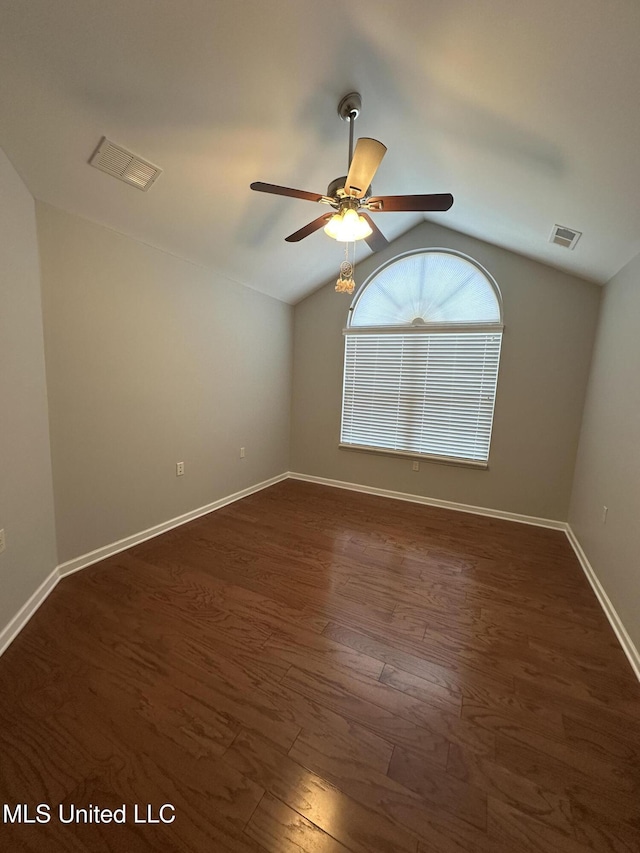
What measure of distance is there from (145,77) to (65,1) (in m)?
0.32

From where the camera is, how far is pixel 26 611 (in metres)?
1.75

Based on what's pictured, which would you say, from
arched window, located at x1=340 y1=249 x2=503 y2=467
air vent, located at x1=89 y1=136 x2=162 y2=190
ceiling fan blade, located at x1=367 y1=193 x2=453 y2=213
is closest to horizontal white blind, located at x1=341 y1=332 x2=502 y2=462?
arched window, located at x1=340 y1=249 x2=503 y2=467

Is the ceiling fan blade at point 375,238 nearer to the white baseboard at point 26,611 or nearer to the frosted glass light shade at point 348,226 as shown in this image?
the frosted glass light shade at point 348,226

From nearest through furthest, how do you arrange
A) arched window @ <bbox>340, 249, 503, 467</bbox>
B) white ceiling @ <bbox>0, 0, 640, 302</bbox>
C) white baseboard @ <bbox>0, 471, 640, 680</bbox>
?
white ceiling @ <bbox>0, 0, 640, 302</bbox> < white baseboard @ <bbox>0, 471, 640, 680</bbox> < arched window @ <bbox>340, 249, 503, 467</bbox>

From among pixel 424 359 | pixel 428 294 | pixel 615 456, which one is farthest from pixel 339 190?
pixel 615 456

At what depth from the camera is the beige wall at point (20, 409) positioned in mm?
1599

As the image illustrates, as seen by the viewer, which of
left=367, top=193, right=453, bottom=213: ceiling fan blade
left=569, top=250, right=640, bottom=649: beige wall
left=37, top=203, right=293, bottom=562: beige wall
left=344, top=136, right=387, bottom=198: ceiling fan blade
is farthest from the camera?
left=37, top=203, right=293, bottom=562: beige wall

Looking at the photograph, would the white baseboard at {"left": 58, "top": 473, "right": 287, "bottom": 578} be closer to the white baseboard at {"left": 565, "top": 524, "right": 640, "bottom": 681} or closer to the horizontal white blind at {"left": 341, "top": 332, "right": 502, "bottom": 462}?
the horizontal white blind at {"left": 341, "top": 332, "right": 502, "bottom": 462}

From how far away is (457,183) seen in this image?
2299 mm

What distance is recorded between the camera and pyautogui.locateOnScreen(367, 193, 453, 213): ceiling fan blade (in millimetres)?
1545

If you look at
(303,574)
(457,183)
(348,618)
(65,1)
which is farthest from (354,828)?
(457,183)

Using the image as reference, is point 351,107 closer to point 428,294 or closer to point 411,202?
point 411,202

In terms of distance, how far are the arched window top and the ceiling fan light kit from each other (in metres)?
1.69

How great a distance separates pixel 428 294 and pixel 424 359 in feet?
2.26
